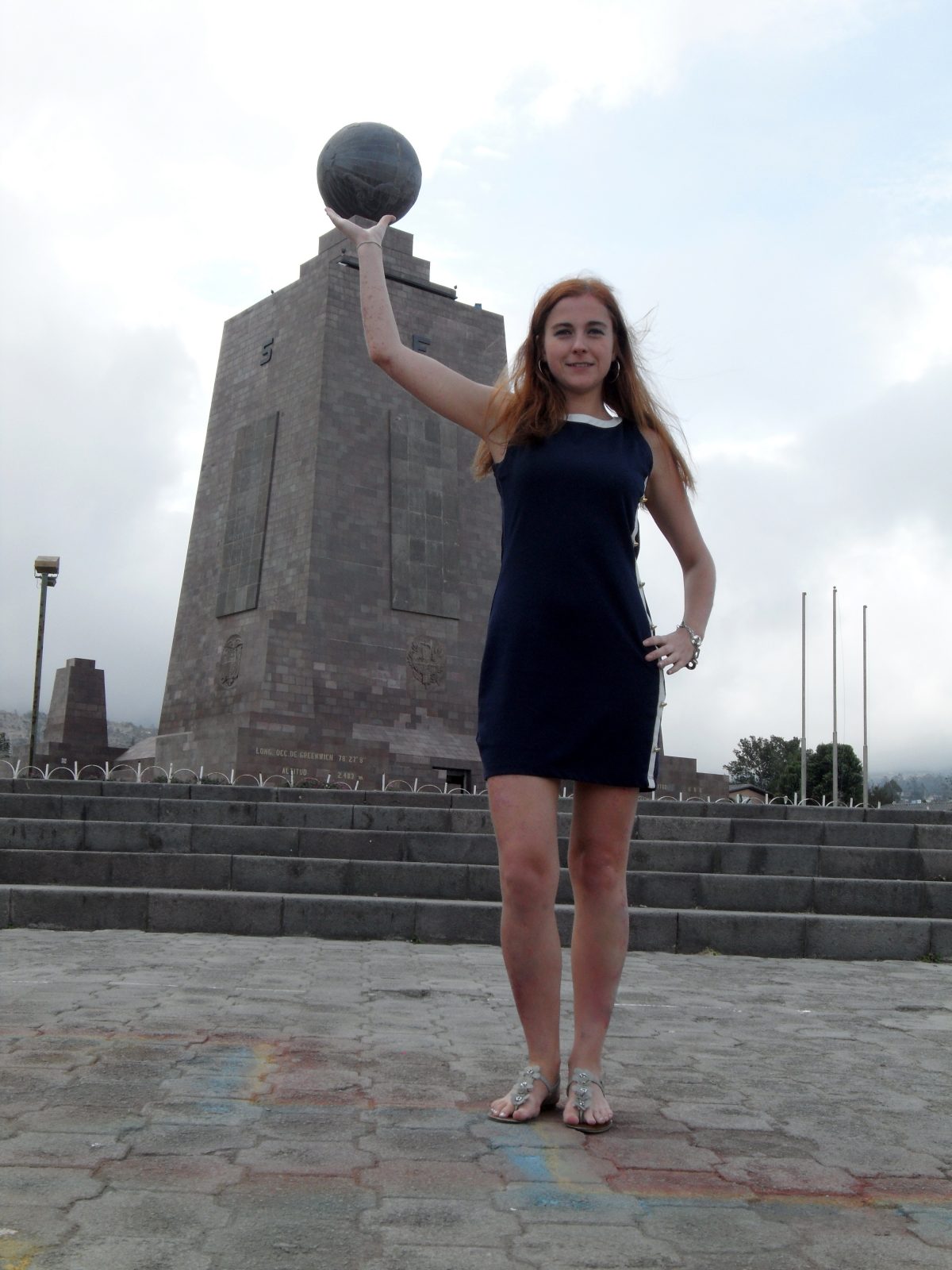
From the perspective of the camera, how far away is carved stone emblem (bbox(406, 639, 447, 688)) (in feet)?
65.0

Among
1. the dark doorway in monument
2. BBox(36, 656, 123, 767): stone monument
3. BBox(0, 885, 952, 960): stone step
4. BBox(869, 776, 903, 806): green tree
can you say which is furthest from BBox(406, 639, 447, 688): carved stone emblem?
BBox(869, 776, 903, 806): green tree

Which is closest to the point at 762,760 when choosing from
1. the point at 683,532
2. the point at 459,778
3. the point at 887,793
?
the point at 887,793

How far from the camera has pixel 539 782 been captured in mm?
2793

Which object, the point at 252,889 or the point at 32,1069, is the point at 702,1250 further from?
the point at 252,889

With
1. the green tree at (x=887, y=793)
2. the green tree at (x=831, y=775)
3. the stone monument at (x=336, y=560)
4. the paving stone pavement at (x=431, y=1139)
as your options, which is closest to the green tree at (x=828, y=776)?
the green tree at (x=831, y=775)

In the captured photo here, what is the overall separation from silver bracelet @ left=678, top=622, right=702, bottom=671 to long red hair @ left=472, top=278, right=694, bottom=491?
0.40 m

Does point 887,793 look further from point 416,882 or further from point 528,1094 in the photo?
point 528,1094

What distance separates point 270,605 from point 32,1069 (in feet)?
54.8

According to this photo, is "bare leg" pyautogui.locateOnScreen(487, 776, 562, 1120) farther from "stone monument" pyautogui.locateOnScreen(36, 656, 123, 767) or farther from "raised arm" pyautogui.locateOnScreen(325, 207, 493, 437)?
"stone monument" pyautogui.locateOnScreen(36, 656, 123, 767)

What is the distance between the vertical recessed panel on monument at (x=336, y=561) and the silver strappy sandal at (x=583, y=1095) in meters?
15.6

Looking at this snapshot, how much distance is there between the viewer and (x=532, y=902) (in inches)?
111

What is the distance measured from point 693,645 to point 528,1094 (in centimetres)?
108

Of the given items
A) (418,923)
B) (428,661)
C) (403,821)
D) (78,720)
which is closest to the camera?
(418,923)

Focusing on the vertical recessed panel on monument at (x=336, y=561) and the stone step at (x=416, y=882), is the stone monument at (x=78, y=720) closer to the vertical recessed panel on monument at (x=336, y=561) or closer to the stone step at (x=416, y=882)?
the vertical recessed panel on monument at (x=336, y=561)
